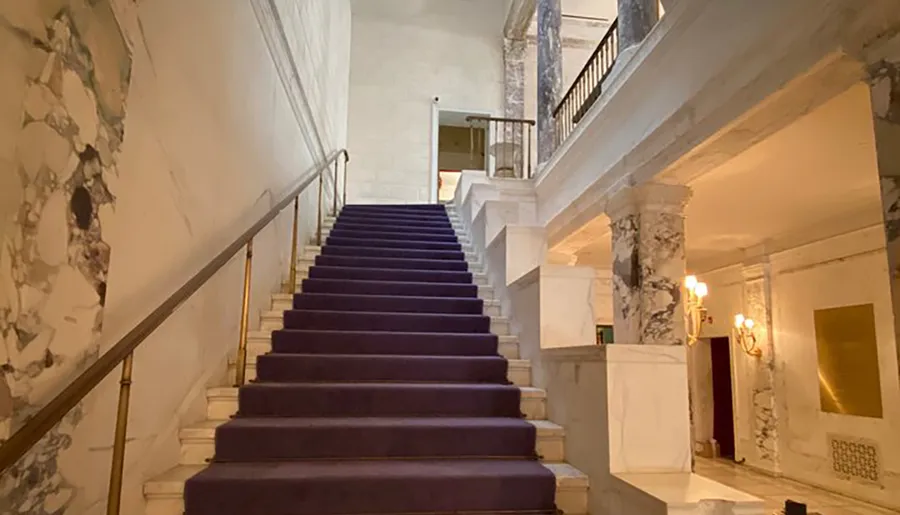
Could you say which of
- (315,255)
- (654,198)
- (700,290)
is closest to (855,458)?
(700,290)

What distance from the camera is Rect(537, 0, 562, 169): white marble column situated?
8.23 m

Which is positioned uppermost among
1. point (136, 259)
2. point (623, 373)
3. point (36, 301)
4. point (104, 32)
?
point (104, 32)

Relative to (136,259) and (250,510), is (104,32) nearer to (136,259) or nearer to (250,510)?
(136,259)

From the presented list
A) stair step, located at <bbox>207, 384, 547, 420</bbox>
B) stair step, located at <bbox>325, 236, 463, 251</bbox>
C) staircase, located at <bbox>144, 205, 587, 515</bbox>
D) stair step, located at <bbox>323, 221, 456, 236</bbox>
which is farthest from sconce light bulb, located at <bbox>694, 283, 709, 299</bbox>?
stair step, located at <bbox>323, 221, 456, 236</bbox>

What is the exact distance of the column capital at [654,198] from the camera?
4.56 metres

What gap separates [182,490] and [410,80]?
10.7 metres

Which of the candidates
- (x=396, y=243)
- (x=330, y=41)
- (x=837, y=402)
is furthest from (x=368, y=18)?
(x=837, y=402)

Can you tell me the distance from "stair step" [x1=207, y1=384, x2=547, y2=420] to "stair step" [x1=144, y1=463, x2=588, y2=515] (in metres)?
0.51

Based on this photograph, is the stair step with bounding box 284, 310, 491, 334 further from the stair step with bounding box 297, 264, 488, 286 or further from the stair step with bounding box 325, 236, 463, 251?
the stair step with bounding box 325, 236, 463, 251

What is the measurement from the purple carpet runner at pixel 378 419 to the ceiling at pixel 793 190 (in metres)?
2.40

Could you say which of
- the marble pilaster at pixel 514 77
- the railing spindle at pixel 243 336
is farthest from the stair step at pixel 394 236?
the marble pilaster at pixel 514 77

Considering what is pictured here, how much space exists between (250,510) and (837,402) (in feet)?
21.8

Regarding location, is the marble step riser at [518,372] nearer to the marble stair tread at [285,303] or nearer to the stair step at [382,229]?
the marble stair tread at [285,303]

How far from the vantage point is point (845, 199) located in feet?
18.7
